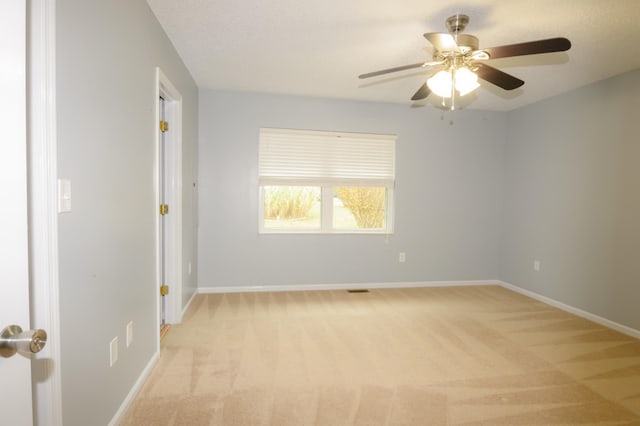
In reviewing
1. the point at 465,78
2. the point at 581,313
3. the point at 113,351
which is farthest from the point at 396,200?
the point at 113,351

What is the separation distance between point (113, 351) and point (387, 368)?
1.76 meters

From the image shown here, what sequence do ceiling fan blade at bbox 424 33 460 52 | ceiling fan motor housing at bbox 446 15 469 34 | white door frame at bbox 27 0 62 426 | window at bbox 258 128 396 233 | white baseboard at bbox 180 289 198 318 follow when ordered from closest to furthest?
white door frame at bbox 27 0 62 426
ceiling fan blade at bbox 424 33 460 52
ceiling fan motor housing at bbox 446 15 469 34
white baseboard at bbox 180 289 198 318
window at bbox 258 128 396 233

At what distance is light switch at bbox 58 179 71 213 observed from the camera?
1291mm

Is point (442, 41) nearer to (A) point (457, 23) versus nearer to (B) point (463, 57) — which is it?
(B) point (463, 57)

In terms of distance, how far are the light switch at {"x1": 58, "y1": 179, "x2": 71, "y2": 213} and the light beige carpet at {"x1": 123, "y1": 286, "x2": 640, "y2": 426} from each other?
1258 mm

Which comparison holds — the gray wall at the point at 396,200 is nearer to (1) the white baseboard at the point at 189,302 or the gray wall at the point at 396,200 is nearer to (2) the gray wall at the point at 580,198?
(1) the white baseboard at the point at 189,302

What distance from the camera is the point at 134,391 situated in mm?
2023

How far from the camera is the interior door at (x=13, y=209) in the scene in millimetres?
691

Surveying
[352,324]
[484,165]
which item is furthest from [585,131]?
[352,324]

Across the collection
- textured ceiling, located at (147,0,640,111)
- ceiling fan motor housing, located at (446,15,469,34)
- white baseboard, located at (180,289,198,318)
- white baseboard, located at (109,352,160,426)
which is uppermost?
textured ceiling, located at (147,0,640,111)

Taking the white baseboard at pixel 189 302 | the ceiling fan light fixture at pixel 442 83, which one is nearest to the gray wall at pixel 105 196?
the white baseboard at pixel 189 302

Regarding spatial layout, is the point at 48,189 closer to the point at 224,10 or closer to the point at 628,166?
the point at 224,10

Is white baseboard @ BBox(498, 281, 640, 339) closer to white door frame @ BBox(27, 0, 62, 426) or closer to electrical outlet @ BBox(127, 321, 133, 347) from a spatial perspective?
electrical outlet @ BBox(127, 321, 133, 347)

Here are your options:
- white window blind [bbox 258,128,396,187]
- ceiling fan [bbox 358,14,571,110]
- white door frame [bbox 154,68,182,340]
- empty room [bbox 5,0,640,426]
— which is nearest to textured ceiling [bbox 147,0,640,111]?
empty room [bbox 5,0,640,426]
